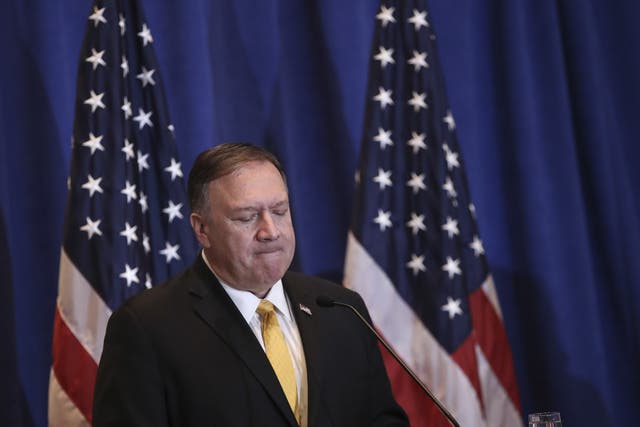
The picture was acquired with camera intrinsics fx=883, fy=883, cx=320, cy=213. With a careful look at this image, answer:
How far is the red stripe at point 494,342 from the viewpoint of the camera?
173 inches

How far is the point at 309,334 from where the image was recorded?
9.14 ft

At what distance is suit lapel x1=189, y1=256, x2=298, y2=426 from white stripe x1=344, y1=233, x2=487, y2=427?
1.49m

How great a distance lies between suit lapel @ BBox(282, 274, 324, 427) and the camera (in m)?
2.65

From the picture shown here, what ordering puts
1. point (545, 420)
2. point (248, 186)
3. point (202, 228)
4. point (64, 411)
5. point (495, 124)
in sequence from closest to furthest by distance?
point (545, 420)
point (248, 186)
point (202, 228)
point (64, 411)
point (495, 124)

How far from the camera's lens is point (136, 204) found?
3.95 metres

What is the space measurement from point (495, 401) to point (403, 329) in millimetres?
665

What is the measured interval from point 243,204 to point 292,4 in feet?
8.13

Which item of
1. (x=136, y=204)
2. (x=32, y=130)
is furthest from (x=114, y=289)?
(x=32, y=130)

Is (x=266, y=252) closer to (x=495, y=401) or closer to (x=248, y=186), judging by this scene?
(x=248, y=186)

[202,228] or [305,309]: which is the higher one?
[202,228]

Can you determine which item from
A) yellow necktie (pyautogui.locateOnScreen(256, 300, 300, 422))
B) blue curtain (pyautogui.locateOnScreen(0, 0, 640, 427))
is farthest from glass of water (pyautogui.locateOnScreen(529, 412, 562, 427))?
blue curtain (pyautogui.locateOnScreen(0, 0, 640, 427))

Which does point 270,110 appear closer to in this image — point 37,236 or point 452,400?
point 37,236

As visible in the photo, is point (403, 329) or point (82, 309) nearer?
point (82, 309)

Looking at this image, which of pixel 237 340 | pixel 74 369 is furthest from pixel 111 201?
pixel 237 340
